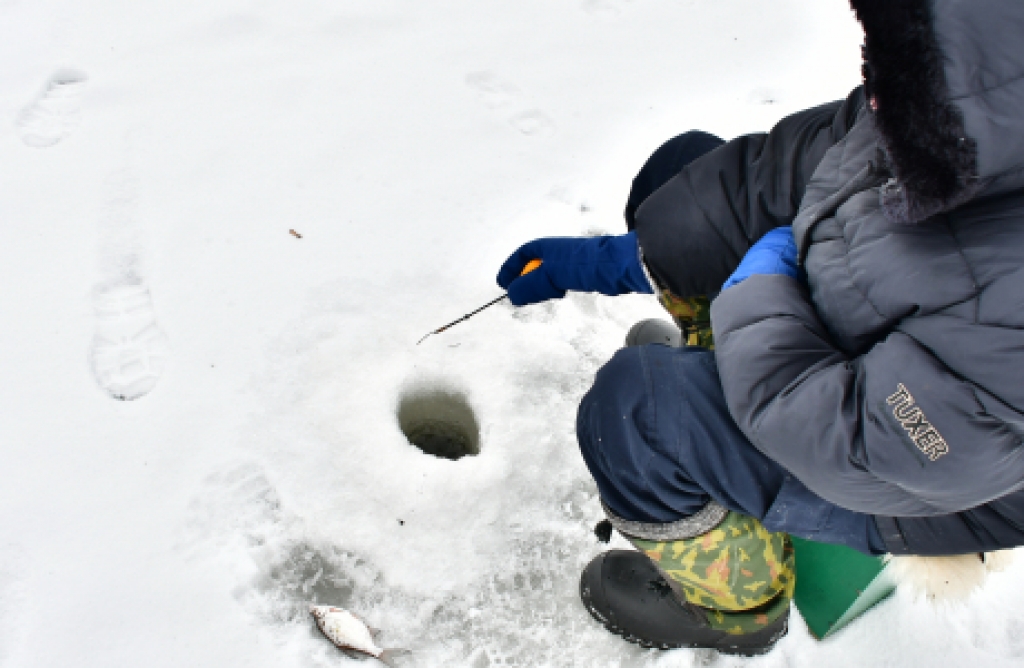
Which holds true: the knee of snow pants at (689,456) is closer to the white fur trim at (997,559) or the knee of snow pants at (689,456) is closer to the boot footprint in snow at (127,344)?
the white fur trim at (997,559)

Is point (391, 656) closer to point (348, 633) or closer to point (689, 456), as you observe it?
point (348, 633)

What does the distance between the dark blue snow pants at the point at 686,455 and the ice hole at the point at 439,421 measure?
0.83 m

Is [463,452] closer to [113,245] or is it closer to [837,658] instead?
[837,658]

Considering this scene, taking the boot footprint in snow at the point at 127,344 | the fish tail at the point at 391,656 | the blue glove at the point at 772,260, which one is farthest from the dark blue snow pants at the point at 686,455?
the boot footprint in snow at the point at 127,344

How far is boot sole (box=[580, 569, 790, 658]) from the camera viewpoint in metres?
1.64

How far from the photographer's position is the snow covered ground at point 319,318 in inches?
66.4

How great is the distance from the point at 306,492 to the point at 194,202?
1.26 m

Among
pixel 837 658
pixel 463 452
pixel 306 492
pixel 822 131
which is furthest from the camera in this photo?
pixel 463 452

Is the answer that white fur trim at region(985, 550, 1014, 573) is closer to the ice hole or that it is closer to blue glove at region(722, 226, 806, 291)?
blue glove at region(722, 226, 806, 291)

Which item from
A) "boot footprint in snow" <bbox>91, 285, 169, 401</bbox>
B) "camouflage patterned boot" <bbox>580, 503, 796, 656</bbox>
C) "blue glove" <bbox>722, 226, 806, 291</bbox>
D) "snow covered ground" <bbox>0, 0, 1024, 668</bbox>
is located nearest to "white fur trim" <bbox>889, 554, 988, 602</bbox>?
"camouflage patterned boot" <bbox>580, 503, 796, 656</bbox>

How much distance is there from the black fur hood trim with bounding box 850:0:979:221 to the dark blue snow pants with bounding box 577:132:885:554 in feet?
1.55

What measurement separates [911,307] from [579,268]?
33.9 inches

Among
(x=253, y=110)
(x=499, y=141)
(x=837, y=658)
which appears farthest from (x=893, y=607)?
(x=253, y=110)

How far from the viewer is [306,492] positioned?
1.83 m
